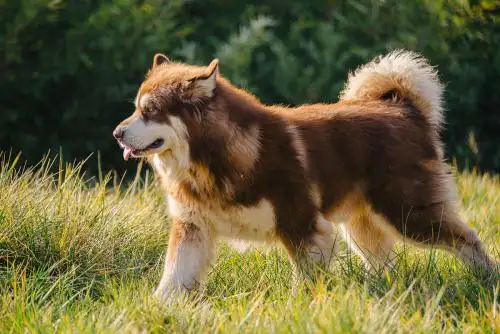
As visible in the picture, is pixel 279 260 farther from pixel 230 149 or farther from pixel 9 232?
pixel 9 232

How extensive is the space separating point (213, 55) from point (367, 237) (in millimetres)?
5675

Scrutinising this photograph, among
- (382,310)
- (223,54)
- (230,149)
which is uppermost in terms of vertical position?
(230,149)

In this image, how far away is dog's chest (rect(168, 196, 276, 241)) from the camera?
5.42 m

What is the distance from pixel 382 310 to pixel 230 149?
54.5 inches

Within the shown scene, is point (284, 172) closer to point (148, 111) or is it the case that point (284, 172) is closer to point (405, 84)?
point (148, 111)

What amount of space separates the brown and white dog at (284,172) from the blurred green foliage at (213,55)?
5.03m

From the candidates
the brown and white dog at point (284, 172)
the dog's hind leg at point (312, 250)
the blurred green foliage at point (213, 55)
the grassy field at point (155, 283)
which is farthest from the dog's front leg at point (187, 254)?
the blurred green foliage at point (213, 55)

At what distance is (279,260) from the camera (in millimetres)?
5746

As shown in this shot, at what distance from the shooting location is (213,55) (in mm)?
11500

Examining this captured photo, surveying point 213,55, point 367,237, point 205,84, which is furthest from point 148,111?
point 213,55

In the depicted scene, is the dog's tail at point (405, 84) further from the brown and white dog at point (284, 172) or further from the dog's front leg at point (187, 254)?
the dog's front leg at point (187, 254)

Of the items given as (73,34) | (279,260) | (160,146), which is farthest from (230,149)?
(73,34)

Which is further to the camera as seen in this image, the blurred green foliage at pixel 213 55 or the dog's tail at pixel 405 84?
the blurred green foliage at pixel 213 55

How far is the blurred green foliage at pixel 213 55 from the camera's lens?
10805mm
